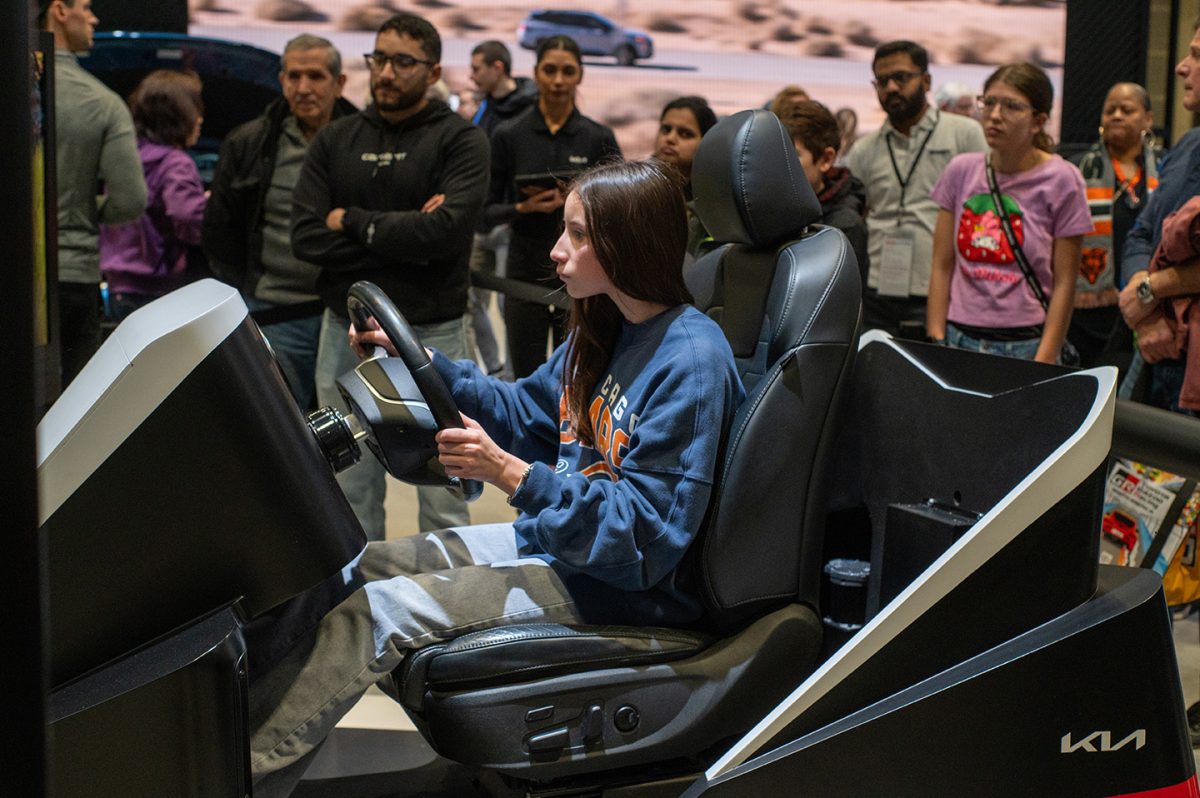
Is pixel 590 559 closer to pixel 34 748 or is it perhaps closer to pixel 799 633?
pixel 799 633

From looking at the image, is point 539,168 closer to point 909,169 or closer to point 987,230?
point 909,169

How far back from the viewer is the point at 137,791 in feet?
4.78

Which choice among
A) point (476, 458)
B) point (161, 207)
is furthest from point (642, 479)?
point (161, 207)

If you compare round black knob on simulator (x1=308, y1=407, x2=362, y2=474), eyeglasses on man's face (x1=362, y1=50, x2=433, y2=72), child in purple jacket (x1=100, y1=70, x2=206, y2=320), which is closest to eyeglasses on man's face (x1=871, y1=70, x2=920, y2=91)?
eyeglasses on man's face (x1=362, y1=50, x2=433, y2=72)

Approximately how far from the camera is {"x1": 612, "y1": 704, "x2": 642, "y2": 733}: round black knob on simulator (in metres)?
1.74

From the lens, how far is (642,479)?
1725 millimetres

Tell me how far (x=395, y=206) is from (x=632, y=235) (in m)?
1.54

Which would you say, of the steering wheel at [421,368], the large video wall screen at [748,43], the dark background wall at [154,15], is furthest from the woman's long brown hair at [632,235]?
the dark background wall at [154,15]

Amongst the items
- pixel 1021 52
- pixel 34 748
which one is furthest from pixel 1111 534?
pixel 1021 52

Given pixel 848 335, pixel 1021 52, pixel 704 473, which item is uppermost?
pixel 1021 52

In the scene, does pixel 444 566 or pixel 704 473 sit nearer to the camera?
pixel 704 473

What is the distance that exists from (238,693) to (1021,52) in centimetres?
592

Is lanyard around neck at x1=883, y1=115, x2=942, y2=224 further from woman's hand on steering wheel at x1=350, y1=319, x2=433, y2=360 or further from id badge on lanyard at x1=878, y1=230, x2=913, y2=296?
woman's hand on steering wheel at x1=350, y1=319, x2=433, y2=360

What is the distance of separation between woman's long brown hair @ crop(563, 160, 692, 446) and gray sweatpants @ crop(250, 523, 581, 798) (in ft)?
0.86
